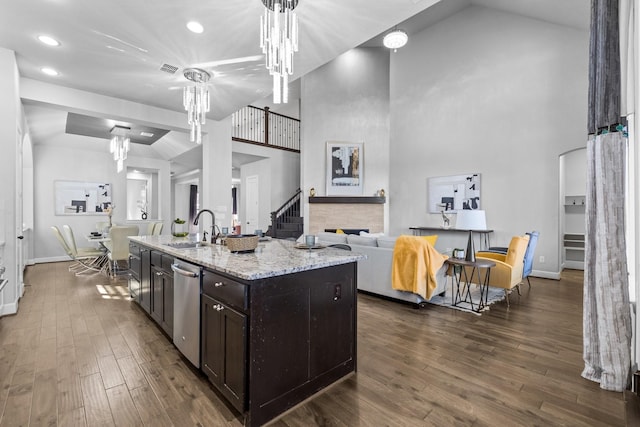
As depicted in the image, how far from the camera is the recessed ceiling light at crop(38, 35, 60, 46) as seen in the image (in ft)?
10.4

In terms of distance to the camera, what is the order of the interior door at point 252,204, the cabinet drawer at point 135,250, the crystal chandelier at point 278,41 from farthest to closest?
the interior door at point 252,204
the cabinet drawer at point 135,250
the crystal chandelier at point 278,41

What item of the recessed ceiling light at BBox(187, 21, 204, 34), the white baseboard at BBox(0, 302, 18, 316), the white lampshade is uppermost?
the recessed ceiling light at BBox(187, 21, 204, 34)

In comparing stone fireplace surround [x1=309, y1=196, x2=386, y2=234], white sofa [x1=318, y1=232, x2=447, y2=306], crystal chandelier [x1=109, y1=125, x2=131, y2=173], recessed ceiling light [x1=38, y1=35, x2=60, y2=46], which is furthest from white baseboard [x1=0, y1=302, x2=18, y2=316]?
stone fireplace surround [x1=309, y1=196, x2=386, y2=234]

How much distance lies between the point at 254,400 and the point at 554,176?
6.32 m

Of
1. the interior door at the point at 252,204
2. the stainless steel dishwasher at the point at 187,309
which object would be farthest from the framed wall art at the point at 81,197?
the stainless steel dishwasher at the point at 187,309

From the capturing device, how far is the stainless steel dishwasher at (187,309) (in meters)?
2.17

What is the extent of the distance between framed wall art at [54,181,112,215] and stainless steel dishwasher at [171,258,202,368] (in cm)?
716

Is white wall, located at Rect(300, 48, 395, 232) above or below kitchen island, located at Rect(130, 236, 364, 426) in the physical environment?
above

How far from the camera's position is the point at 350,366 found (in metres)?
2.27

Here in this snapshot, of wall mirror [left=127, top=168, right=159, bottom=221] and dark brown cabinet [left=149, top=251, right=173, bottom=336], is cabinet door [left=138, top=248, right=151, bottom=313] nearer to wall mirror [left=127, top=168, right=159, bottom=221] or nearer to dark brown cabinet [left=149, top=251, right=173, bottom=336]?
dark brown cabinet [left=149, top=251, right=173, bottom=336]

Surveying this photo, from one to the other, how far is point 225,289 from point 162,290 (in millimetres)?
1368

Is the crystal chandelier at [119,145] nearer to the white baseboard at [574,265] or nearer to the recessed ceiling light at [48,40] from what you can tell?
the recessed ceiling light at [48,40]

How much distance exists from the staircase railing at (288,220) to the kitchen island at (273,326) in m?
6.04

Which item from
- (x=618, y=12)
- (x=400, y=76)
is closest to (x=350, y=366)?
(x=618, y=12)
